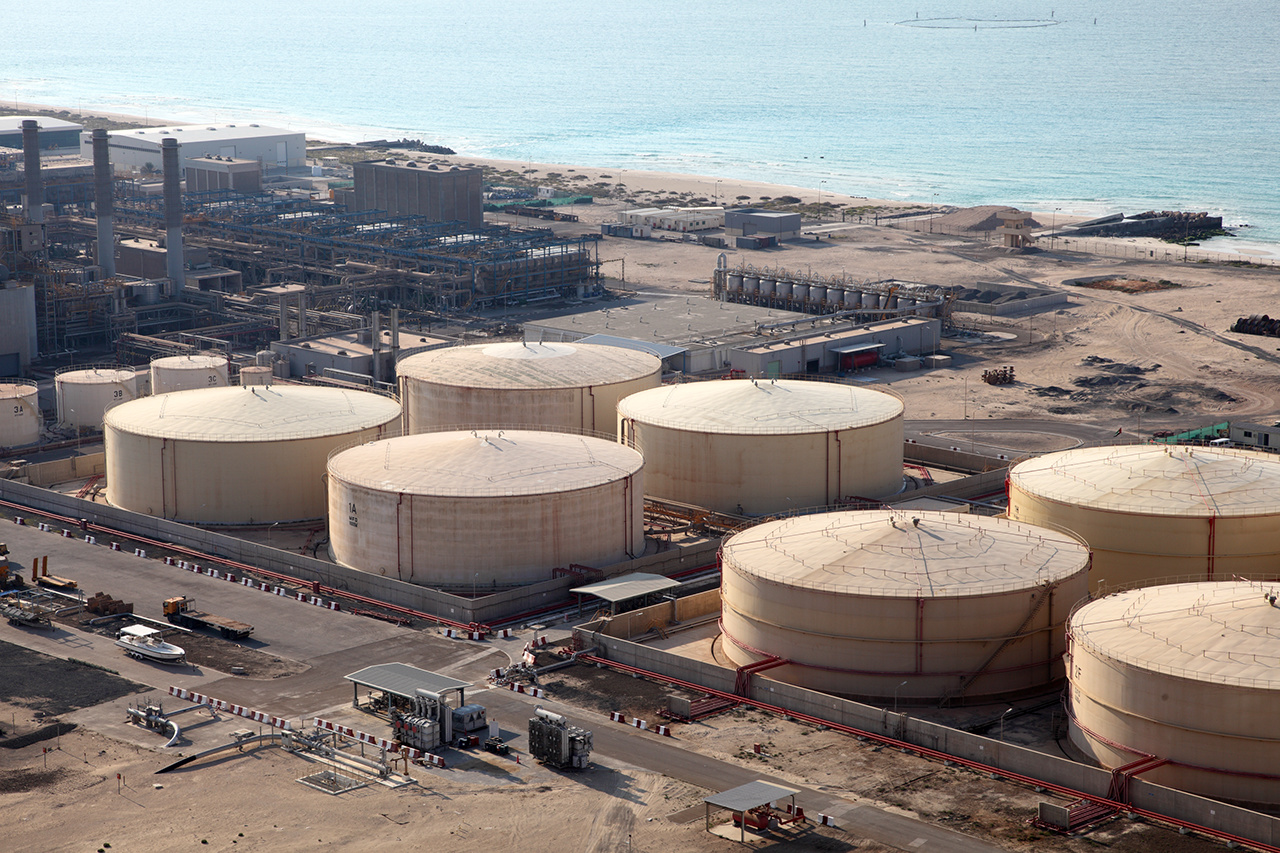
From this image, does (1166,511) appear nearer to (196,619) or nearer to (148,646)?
(196,619)

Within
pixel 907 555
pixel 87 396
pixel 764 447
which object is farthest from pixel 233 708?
pixel 87 396

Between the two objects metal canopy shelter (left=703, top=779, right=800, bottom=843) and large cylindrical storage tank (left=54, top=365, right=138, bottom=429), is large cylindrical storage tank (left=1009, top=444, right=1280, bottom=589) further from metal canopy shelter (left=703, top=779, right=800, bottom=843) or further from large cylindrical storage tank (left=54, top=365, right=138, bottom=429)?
large cylindrical storage tank (left=54, top=365, right=138, bottom=429)

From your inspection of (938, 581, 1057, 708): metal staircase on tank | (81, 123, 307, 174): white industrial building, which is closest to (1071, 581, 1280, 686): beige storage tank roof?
(938, 581, 1057, 708): metal staircase on tank

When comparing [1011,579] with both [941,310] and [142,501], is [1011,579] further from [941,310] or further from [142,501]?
[941,310]

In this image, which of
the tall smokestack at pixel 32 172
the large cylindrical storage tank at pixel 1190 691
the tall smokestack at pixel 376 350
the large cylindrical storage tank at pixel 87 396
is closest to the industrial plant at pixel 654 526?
the large cylindrical storage tank at pixel 1190 691

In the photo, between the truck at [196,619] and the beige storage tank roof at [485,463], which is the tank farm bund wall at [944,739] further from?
the truck at [196,619]
